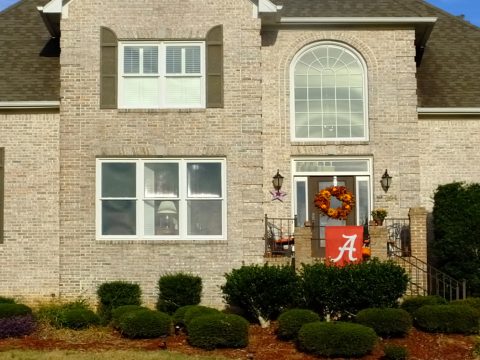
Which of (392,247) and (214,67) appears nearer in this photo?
(214,67)

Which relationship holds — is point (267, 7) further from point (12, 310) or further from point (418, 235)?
point (12, 310)

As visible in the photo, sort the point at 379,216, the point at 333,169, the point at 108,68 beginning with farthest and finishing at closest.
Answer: the point at 333,169
the point at 379,216
the point at 108,68

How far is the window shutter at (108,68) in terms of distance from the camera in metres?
19.8

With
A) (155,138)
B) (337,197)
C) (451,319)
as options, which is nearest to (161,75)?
(155,138)

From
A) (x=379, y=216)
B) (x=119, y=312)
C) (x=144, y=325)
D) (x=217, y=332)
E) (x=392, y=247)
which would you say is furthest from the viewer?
(x=392, y=247)

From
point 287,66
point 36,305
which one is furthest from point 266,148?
point 36,305

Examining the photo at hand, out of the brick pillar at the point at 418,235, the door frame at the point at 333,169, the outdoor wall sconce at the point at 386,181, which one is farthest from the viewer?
the door frame at the point at 333,169

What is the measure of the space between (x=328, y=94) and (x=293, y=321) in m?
7.73

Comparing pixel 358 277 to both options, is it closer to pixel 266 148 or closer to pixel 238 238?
pixel 238 238

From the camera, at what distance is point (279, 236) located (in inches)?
832

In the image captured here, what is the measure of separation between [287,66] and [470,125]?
504cm

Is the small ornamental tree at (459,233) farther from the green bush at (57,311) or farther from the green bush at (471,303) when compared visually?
the green bush at (57,311)

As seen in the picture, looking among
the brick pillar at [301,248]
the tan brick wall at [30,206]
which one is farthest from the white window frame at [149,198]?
the brick pillar at [301,248]

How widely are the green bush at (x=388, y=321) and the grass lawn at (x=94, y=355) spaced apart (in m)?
3.00
